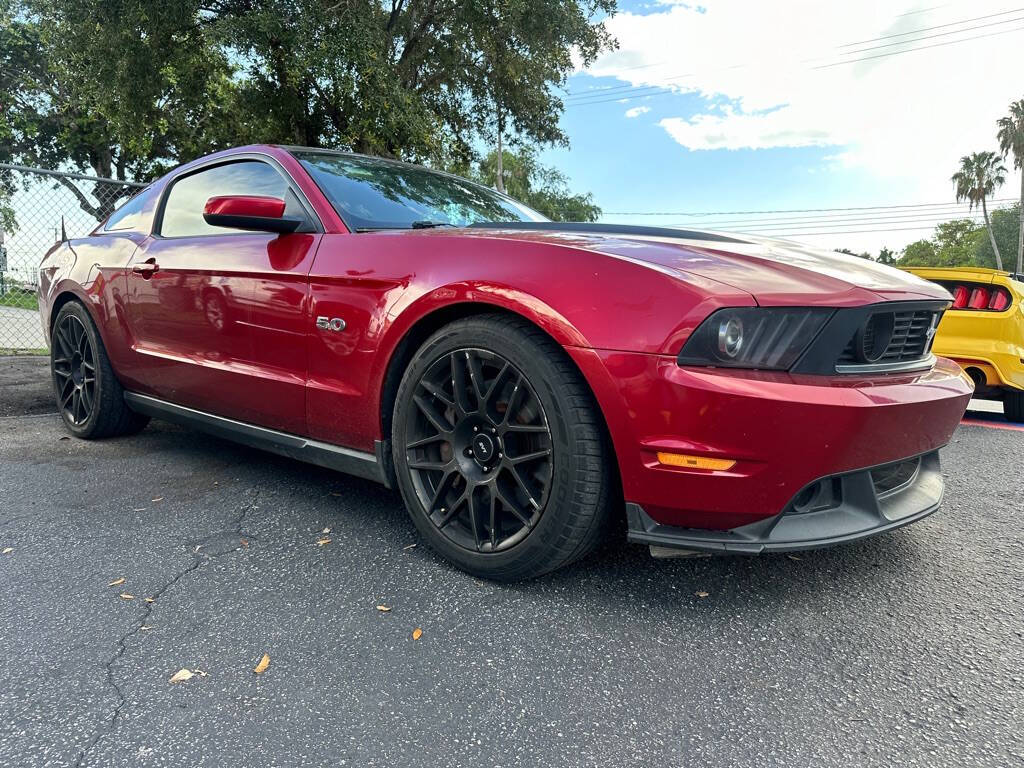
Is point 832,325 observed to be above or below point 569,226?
below

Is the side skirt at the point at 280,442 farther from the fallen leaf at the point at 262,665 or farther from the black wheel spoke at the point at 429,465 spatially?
the fallen leaf at the point at 262,665

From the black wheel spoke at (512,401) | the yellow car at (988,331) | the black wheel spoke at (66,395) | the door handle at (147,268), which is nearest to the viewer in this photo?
the black wheel spoke at (512,401)

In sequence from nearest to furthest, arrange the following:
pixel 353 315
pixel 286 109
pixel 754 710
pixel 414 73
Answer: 1. pixel 754 710
2. pixel 353 315
3. pixel 286 109
4. pixel 414 73

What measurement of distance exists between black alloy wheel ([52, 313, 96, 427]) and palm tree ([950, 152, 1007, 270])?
56354mm

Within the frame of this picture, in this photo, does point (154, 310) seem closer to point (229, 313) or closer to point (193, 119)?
point (229, 313)

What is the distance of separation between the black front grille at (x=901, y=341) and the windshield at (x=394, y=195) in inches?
64.2

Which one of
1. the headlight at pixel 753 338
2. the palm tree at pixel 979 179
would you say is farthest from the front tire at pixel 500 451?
the palm tree at pixel 979 179

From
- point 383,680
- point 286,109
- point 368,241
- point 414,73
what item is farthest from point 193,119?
point 383,680

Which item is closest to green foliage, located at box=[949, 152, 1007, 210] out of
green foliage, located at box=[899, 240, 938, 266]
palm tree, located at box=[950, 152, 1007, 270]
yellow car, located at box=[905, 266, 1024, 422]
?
palm tree, located at box=[950, 152, 1007, 270]

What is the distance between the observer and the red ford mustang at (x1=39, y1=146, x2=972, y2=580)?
169cm

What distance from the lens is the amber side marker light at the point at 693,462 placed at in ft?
5.53

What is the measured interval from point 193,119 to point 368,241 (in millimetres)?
13881

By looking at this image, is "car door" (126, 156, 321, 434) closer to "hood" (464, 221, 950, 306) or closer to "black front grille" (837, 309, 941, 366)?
"hood" (464, 221, 950, 306)

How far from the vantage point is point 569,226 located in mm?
2422
